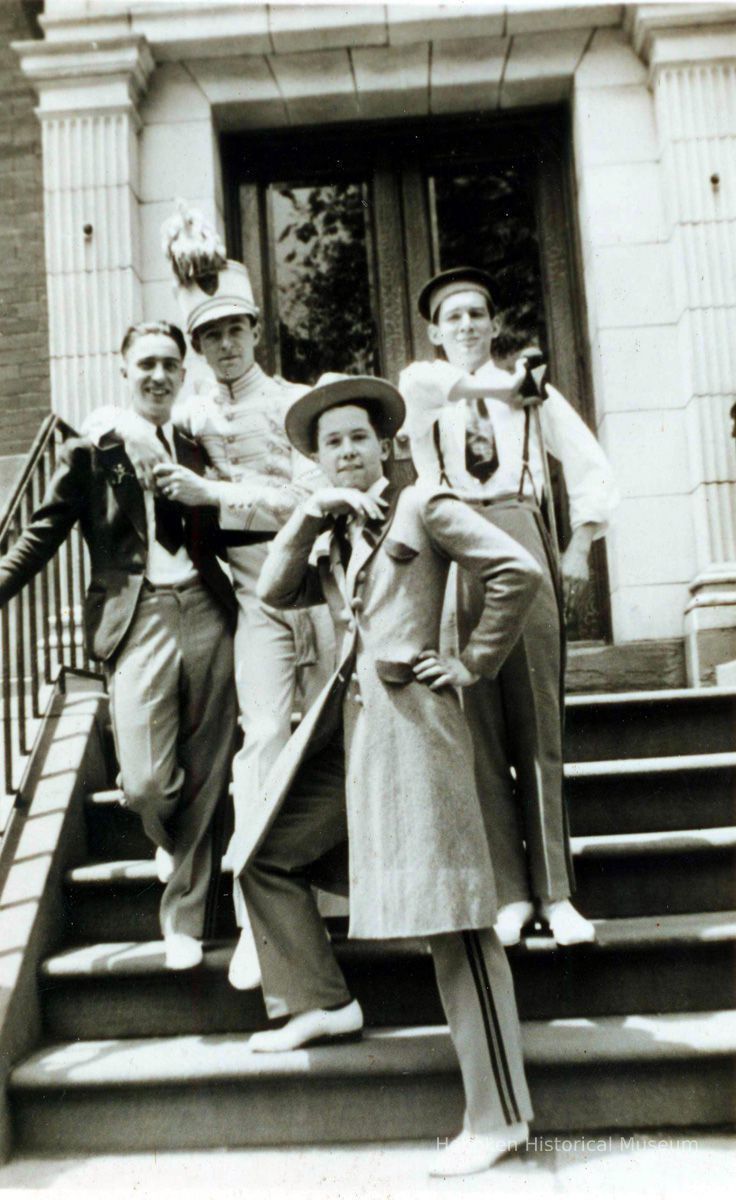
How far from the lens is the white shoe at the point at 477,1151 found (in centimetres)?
259

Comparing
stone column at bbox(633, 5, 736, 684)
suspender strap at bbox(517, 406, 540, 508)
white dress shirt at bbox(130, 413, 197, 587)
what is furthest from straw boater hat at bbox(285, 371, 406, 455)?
stone column at bbox(633, 5, 736, 684)

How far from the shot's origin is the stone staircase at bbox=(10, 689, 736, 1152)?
286 centimetres

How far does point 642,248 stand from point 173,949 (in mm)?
4176

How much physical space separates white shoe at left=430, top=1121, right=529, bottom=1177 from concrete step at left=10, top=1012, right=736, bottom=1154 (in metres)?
0.22

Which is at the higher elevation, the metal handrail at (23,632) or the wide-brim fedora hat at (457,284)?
the wide-brim fedora hat at (457,284)

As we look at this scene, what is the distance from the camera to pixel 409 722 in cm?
270

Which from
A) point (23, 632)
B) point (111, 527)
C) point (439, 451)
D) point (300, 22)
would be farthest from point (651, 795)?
point (300, 22)

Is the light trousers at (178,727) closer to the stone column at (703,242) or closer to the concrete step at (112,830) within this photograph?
the concrete step at (112,830)

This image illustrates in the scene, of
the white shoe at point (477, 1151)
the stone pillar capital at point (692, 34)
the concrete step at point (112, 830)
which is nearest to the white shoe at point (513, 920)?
the white shoe at point (477, 1151)

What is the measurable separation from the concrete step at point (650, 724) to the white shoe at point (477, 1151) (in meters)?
1.72

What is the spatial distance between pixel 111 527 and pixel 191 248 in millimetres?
941

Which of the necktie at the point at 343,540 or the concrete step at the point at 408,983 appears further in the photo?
the concrete step at the point at 408,983

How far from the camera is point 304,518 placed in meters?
2.87

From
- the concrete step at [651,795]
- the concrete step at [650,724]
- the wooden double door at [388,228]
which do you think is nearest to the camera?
the concrete step at [651,795]
